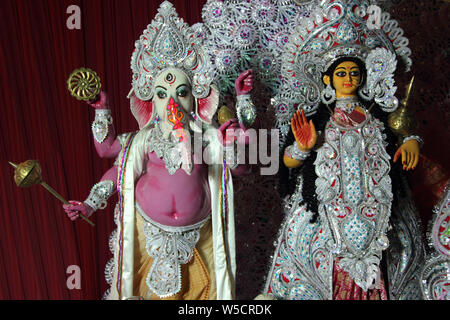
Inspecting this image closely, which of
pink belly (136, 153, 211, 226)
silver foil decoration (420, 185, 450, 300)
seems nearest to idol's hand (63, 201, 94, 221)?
pink belly (136, 153, 211, 226)

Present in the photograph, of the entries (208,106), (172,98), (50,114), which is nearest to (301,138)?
(208,106)

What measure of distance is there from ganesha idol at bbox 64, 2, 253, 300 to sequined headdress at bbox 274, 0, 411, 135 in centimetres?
44

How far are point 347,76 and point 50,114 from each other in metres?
1.97

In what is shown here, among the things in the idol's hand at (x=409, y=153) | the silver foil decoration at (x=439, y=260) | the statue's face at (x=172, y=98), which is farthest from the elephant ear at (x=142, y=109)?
the silver foil decoration at (x=439, y=260)

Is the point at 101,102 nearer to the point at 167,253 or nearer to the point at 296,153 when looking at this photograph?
the point at 167,253

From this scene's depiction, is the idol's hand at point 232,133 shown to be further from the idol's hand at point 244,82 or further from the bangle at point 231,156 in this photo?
the idol's hand at point 244,82

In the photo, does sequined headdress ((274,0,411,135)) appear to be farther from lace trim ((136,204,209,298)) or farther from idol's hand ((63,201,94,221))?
idol's hand ((63,201,94,221))

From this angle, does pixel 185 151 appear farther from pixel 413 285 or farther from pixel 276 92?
pixel 413 285

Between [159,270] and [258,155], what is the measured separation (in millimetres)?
938

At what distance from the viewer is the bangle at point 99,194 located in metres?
2.87

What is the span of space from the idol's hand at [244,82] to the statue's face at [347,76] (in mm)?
517

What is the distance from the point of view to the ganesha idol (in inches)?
112

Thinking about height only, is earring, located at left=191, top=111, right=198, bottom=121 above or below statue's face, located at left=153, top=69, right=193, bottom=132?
below

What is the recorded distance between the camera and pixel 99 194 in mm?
2898
